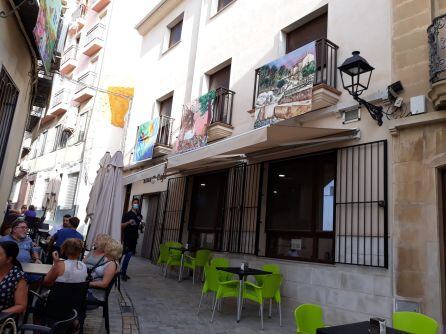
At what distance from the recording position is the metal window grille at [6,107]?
6.61 m

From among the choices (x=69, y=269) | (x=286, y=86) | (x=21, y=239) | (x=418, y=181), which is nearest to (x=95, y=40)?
(x=286, y=86)

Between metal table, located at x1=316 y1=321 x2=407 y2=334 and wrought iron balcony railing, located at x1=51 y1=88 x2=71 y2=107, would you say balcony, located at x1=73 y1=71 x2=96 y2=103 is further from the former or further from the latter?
metal table, located at x1=316 y1=321 x2=407 y2=334

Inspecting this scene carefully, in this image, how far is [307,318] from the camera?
11.9ft

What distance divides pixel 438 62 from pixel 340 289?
398 centimetres

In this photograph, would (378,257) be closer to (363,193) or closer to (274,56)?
(363,193)

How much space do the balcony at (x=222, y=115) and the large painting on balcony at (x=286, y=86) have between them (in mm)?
1307

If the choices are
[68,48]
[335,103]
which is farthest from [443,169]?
[68,48]

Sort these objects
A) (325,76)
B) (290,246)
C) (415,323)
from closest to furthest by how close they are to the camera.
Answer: (415,323) < (325,76) < (290,246)

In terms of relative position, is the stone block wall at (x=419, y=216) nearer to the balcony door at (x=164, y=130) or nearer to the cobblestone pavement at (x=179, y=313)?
the cobblestone pavement at (x=179, y=313)

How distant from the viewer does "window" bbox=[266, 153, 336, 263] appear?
7.43m

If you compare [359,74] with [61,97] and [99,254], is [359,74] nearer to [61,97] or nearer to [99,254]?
[99,254]

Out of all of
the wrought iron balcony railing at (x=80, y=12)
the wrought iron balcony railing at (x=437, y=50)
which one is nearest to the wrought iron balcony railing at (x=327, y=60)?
the wrought iron balcony railing at (x=437, y=50)

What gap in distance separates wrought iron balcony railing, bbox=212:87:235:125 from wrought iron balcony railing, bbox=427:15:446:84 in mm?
5706

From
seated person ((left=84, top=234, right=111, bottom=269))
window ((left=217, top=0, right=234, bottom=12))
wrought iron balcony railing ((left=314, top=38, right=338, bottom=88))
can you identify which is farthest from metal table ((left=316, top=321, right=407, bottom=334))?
window ((left=217, top=0, right=234, bottom=12))
